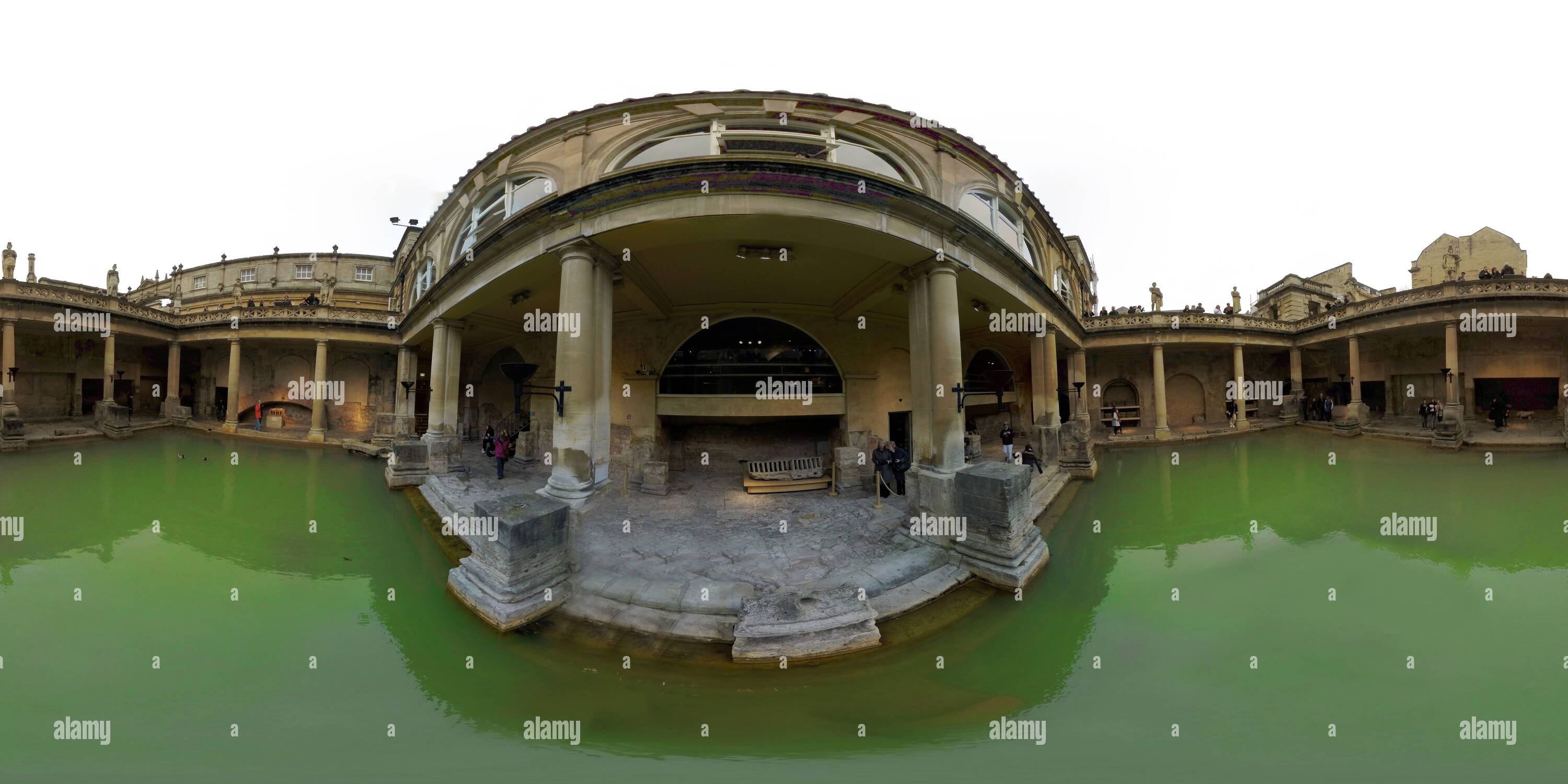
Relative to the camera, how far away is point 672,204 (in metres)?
7.33

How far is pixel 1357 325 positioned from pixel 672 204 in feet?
89.1

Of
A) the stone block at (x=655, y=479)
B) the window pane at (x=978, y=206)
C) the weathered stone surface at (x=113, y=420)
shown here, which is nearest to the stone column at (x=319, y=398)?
the weathered stone surface at (x=113, y=420)

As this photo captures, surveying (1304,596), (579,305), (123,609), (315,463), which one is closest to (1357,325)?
(1304,596)

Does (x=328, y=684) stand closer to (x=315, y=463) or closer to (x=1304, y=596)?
(x=1304, y=596)

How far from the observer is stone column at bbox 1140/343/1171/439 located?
17.4 meters

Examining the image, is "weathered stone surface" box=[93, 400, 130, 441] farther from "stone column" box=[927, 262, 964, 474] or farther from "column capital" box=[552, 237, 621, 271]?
"stone column" box=[927, 262, 964, 474]

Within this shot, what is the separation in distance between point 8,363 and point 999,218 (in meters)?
33.6

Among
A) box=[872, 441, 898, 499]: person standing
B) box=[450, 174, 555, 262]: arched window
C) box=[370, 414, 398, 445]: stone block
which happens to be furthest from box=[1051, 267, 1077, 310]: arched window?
box=[370, 414, 398, 445]: stone block

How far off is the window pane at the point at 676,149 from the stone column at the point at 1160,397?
19.6 m

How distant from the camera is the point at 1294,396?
20406mm

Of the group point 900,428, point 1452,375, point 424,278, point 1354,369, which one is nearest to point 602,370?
point 900,428

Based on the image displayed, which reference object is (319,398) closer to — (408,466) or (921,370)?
(408,466)

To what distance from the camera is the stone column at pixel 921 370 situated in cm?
807

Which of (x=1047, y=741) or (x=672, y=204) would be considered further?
(x=672, y=204)
